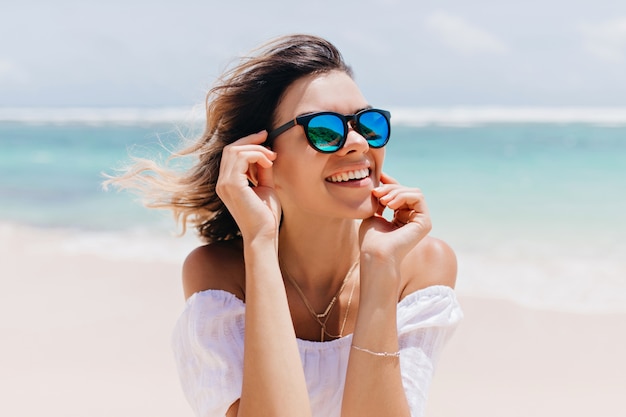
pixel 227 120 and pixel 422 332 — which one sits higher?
pixel 227 120

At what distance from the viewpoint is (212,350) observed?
9.32 ft

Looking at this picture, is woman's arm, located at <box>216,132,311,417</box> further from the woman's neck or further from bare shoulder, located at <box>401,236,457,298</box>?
bare shoulder, located at <box>401,236,457,298</box>

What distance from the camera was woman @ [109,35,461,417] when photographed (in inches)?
101

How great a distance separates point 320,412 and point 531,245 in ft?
20.4

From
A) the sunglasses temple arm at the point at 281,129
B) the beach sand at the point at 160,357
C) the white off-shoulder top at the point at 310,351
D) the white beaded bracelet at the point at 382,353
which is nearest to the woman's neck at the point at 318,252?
the white off-shoulder top at the point at 310,351

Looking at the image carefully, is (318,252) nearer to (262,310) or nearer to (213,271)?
(213,271)

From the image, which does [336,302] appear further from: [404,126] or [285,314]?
[404,126]

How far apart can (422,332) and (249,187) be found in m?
0.93

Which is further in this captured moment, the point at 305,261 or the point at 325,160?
the point at 305,261

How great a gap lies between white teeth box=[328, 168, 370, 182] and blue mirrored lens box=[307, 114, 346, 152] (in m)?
0.13

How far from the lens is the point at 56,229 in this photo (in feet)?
34.1

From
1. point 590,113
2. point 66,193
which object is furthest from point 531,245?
point 590,113

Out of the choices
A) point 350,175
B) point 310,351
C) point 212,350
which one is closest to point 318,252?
point 310,351

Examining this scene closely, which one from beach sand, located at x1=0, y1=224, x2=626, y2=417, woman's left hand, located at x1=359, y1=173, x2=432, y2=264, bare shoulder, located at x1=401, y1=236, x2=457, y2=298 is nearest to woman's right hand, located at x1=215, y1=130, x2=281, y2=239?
woman's left hand, located at x1=359, y1=173, x2=432, y2=264
